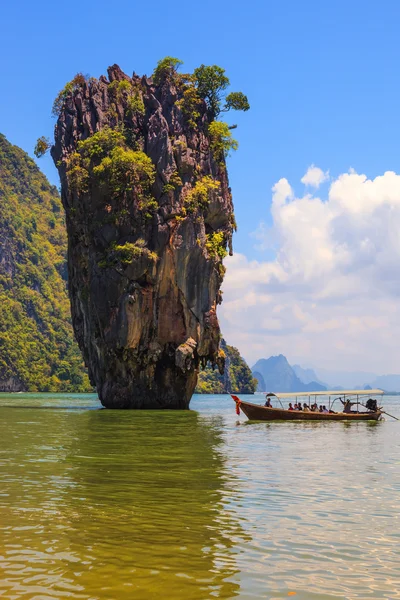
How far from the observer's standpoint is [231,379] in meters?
167

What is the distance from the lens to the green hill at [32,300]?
5335 inches

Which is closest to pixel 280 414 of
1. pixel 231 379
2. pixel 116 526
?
pixel 116 526

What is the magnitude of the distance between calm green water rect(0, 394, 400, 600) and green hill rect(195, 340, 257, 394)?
5652 inches

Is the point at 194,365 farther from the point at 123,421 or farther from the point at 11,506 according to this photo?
the point at 11,506

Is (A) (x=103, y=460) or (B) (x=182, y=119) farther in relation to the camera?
(B) (x=182, y=119)

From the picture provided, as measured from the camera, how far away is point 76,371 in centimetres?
14100

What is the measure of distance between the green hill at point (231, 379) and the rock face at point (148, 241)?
114 metres

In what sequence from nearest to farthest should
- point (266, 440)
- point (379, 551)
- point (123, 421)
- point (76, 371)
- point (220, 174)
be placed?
point (379, 551)
point (266, 440)
point (123, 421)
point (220, 174)
point (76, 371)

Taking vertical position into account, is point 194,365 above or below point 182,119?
below

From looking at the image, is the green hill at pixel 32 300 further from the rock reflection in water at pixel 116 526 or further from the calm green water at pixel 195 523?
the rock reflection in water at pixel 116 526

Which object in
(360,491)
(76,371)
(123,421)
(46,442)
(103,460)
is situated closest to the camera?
(360,491)

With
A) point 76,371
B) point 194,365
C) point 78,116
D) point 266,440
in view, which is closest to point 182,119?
point 78,116

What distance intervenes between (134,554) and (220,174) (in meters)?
45.9

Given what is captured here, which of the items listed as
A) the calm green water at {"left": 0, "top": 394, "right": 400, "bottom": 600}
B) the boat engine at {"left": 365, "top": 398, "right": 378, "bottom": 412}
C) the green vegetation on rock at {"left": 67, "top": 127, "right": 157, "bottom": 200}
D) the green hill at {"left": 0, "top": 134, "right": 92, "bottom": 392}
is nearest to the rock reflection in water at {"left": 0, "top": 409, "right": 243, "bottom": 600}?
the calm green water at {"left": 0, "top": 394, "right": 400, "bottom": 600}
